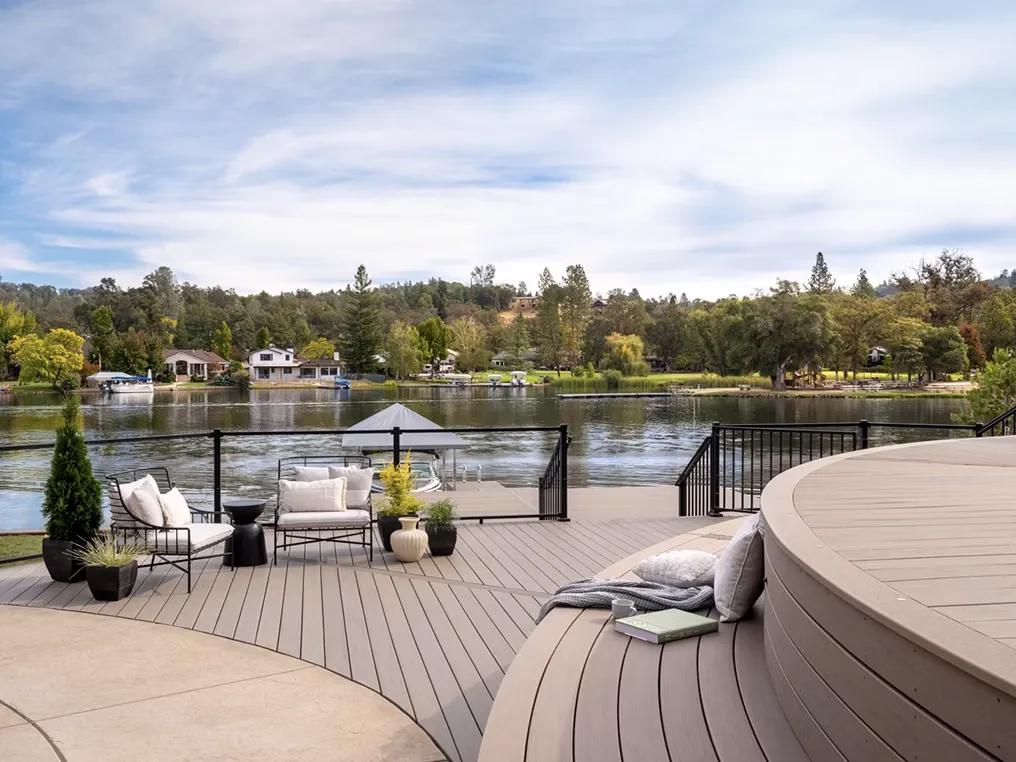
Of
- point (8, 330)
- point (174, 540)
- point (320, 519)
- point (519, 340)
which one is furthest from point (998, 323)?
point (8, 330)

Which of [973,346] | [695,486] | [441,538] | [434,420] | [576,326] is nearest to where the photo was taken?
[441,538]

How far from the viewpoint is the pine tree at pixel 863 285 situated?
81188mm

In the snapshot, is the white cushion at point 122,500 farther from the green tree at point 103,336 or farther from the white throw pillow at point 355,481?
the green tree at point 103,336

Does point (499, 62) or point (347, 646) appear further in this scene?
point (499, 62)

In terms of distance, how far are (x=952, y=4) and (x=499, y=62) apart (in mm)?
8729

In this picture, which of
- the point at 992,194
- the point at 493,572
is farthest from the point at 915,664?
the point at 992,194

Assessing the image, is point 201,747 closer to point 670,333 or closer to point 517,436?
point 517,436

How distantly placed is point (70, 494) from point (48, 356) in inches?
2813

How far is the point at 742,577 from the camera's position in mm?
3141

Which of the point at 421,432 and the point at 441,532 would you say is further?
the point at 421,432

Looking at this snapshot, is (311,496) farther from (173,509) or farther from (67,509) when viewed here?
(67,509)

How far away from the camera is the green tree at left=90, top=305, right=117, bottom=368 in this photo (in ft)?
242

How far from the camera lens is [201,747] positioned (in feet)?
10.4

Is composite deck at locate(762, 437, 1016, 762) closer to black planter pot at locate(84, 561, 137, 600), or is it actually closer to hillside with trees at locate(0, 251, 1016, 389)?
black planter pot at locate(84, 561, 137, 600)
